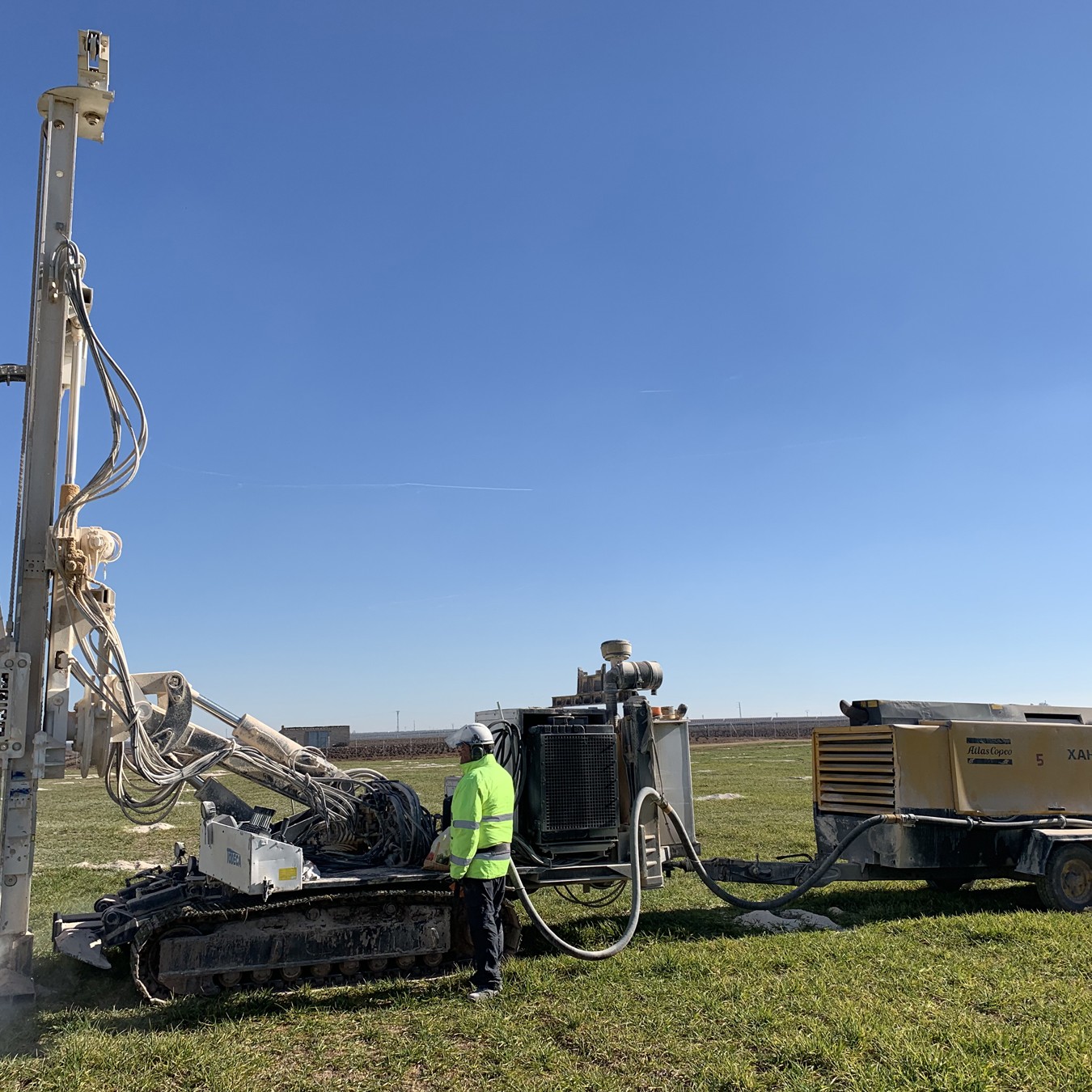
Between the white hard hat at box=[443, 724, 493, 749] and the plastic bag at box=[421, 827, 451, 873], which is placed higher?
the white hard hat at box=[443, 724, 493, 749]

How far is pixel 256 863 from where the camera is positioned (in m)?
7.35

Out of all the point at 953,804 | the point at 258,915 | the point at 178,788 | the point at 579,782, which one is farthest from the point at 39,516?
the point at 953,804

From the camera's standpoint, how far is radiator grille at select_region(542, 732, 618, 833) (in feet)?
29.2

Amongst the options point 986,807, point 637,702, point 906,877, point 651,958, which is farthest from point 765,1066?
point 986,807

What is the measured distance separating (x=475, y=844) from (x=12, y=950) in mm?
3621

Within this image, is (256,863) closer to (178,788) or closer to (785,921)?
(178,788)

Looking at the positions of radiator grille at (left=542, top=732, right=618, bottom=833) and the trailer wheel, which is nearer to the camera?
radiator grille at (left=542, top=732, right=618, bottom=833)

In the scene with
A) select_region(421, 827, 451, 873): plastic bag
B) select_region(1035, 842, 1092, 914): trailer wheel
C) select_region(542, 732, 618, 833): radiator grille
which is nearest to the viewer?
select_region(421, 827, 451, 873): plastic bag

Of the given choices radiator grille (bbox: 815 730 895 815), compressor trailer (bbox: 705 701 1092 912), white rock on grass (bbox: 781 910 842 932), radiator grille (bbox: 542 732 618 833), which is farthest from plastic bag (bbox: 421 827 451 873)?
radiator grille (bbox: 815 730 895 815)

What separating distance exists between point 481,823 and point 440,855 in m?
0.80

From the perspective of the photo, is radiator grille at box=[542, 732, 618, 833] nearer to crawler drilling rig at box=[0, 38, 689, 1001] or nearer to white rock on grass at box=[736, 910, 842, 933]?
crawler drilling rig at box=[0, 38, 689, 1001]

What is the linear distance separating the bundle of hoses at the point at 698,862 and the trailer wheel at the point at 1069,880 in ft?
1.04

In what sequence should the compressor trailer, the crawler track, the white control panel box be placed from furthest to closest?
the compressor trailer < the crawler track < the white control panel box

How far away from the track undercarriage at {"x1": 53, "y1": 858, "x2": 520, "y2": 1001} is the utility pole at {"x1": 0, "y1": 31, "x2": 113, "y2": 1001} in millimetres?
667
